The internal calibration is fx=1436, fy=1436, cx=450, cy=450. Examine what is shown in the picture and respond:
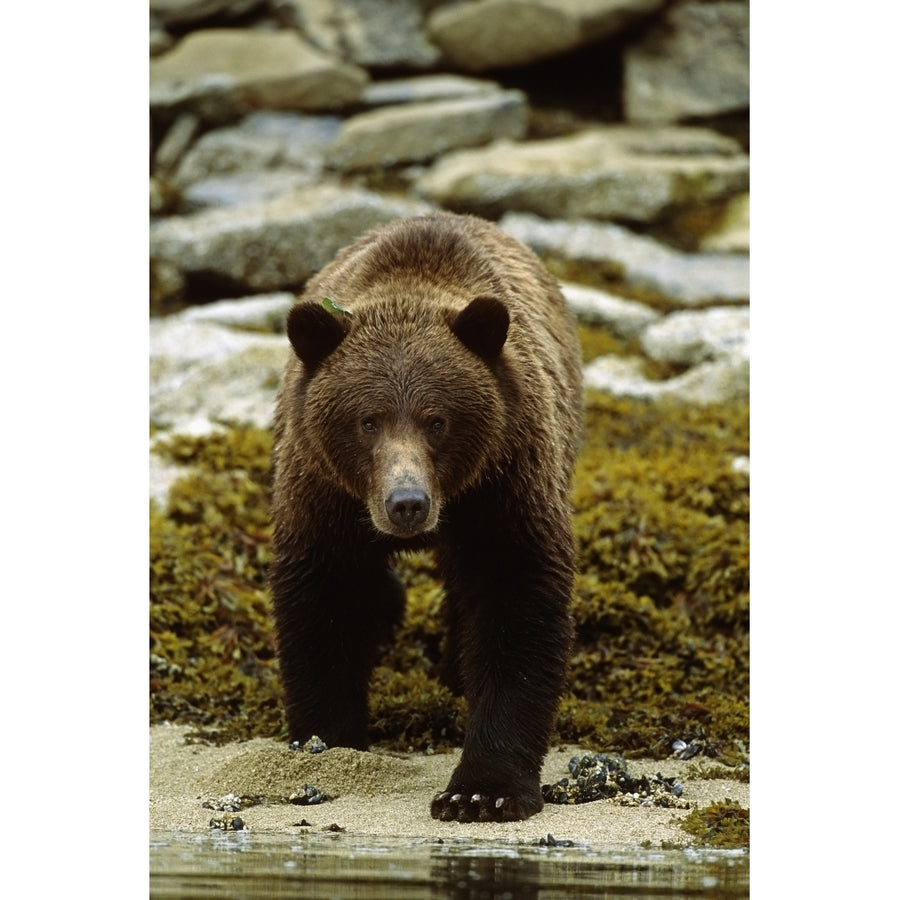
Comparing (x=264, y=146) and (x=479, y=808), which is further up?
(x=264, y=146)

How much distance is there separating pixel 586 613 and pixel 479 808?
2590 millimetres

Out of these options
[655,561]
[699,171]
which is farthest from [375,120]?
[655,561]

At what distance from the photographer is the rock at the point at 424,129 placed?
1472 centimetres

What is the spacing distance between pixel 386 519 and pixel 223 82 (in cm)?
944

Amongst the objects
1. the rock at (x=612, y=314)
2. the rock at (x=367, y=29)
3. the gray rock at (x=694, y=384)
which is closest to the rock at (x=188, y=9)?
the rock at (x=367, y=29)

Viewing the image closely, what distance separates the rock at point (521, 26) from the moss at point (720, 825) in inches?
344

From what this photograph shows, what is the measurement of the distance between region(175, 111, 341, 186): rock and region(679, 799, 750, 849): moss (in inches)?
392

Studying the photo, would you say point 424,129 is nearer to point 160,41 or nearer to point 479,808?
point 160,41

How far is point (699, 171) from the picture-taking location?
1333 centimetres

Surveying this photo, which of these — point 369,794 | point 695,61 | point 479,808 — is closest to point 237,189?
point 695,61

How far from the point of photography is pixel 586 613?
829 centimetres

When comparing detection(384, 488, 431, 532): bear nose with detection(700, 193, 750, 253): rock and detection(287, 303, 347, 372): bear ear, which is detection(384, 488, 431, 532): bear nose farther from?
detection(700, 193, 750, 253): rock

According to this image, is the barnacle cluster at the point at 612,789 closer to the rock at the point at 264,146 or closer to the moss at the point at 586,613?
the moss at the point at 586,613

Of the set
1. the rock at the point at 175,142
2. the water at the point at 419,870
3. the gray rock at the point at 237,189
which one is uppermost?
the rock at the point at 175,142
